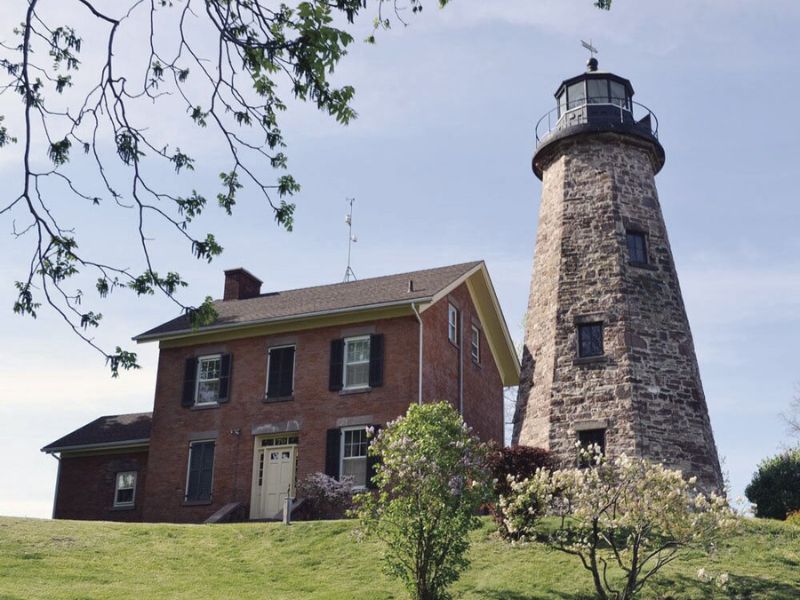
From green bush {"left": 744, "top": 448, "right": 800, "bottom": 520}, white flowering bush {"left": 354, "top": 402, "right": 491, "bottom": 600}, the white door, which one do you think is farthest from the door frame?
green bush {"left": 744, "top": 448, "right": 800, "bottom": 520}

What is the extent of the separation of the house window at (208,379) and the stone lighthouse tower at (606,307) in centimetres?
841

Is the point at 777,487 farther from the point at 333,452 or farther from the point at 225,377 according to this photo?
the point at 225,377

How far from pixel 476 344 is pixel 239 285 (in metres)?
7.73

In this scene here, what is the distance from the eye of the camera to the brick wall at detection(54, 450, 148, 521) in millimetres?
27266

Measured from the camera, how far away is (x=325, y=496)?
73.7 feet

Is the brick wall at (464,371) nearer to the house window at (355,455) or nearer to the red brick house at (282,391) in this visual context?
the red brick house at (282,391)

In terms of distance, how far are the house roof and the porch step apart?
4.98m

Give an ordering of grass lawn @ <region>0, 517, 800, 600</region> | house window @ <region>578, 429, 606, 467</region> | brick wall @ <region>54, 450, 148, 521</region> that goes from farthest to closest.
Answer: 1. brick wall @ <region>54, 450, 148, 521</region>
2. house window @ <region>578, 429, 606, 467</region>
3. grass lawn @ <region>0, 517, 800, 600</region>

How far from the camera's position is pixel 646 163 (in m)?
26.4

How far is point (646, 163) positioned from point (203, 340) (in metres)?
13.7

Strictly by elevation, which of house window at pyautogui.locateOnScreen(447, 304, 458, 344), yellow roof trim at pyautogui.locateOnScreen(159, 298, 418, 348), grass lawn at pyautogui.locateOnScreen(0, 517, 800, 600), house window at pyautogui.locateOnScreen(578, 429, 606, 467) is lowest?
grass lawn at pyautogui.locateOnScreen(0, 517, 800, 600)

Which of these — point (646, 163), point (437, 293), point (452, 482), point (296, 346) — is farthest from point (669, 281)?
point (452, 482)

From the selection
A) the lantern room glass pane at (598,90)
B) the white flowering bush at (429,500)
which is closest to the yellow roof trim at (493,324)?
the lantern room glass pane at (598,90)

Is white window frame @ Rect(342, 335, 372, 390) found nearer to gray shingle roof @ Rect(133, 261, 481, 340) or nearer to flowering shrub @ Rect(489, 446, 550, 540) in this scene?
gray shingle roof @ Rect(133, 261, 481, 340)
